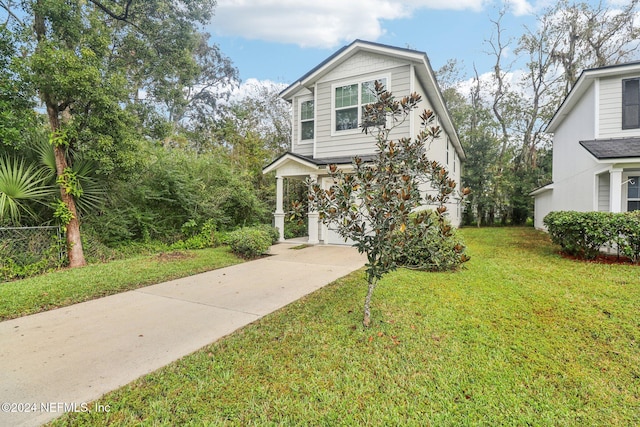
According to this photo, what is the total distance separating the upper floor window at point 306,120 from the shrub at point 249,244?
483cm

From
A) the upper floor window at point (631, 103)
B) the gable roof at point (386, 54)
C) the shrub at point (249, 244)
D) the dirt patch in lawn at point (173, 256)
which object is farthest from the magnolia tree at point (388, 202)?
the upper floor window at point (631, 103)

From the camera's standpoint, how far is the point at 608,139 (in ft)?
29.3

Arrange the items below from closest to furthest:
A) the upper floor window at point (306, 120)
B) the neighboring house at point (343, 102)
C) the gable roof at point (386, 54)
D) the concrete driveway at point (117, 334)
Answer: the concrete driveway at point (117, 334)
the gable roof at point (386, 54)
the neighboring house at point (343, 102)
the upper floor window at point (306, 120)

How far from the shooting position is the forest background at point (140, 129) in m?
6.16

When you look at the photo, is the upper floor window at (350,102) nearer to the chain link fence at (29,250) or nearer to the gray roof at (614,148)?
the gray roof at (614,148)

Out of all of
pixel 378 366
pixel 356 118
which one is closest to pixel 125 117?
pixel 356 118

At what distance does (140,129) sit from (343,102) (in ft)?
20.4

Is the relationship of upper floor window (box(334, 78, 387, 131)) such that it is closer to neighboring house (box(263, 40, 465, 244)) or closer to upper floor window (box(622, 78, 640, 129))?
neighboring house (box(263, 40, 465, 244))

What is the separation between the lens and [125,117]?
6.73 metres

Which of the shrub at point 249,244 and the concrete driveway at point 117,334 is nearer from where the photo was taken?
the concrete driveway at point 117,334

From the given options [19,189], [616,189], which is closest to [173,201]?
[19,189]

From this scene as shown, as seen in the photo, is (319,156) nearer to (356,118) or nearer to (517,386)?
(356,118)

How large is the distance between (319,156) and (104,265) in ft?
22.9

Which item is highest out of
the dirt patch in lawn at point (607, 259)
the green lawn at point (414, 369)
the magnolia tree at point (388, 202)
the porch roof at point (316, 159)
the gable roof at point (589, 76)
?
the gable roof at point (589, 76)
